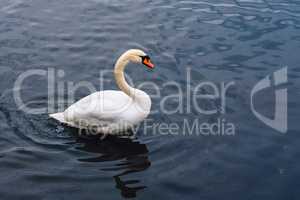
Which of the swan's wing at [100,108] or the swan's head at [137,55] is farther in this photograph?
the swan's head at [137,55]

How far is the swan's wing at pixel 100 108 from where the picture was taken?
10.3m

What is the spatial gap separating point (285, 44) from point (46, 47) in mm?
6916

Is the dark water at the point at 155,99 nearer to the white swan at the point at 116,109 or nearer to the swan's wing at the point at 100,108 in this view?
the white swan at the point at 116,109

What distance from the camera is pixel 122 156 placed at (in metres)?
10.1

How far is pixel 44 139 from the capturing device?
10.3 metres

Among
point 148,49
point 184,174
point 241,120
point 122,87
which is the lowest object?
point 184,174

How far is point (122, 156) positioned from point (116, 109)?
0.99 meters

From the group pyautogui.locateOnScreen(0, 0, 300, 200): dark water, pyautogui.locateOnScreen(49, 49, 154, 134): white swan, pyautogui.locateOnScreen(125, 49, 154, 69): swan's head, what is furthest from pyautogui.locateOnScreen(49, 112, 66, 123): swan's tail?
pyautogui.locateOnScreen(125, 49, 154, 69): swan's head

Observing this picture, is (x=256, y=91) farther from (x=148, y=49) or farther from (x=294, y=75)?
(x=148, y=49)

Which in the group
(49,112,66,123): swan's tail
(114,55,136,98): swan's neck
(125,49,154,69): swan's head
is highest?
(125,49,154,69): swan's head

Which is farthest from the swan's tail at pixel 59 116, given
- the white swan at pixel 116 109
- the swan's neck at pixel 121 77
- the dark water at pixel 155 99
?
the swan's neck at pixel 121 77

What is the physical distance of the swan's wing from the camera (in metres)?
10.3

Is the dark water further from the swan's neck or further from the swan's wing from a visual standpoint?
the swan's neck

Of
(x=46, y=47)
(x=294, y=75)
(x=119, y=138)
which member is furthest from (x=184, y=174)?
(x=46, y=47)
